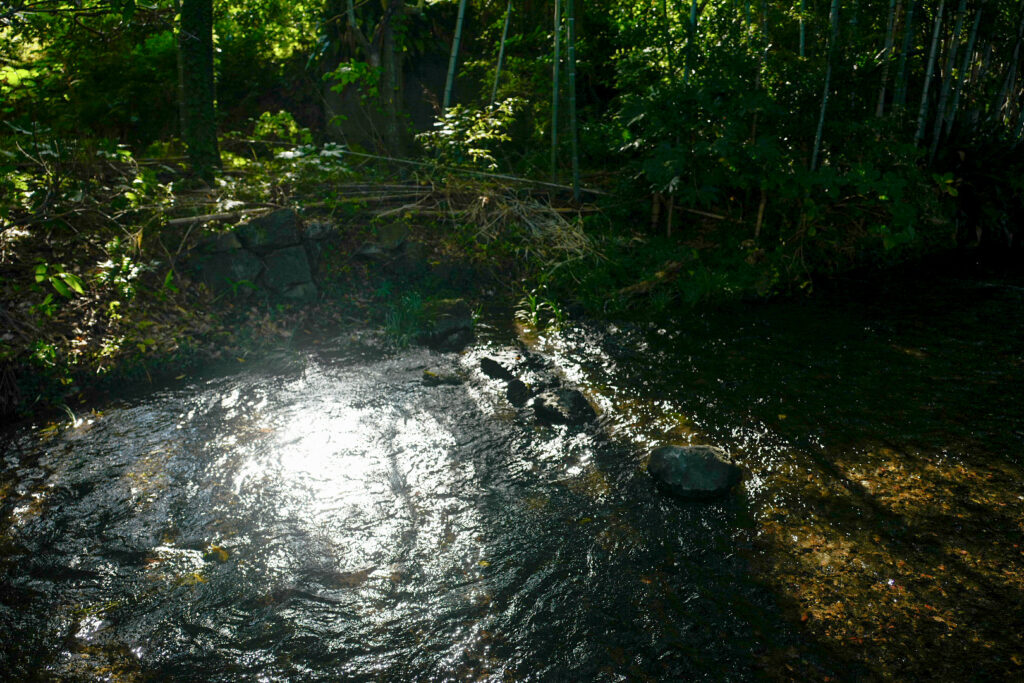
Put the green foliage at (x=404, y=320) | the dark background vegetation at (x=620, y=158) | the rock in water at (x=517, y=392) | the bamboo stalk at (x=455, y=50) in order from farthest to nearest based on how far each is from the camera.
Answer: the bamboo stalk at (x=455, y=50) → the green foliage at (x=404, y=320) → the dark background vegetation at (x=620, y=158) → the rock in water at (x=517, y=392)

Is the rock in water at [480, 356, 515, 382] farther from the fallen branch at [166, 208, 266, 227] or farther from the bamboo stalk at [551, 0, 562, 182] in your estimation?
the bamboo stalk at [551, 0, 562, 182]

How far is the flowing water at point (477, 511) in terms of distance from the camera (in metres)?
2.33

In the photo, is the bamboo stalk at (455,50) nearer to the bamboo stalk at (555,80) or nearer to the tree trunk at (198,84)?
the bamboo stalk at (555,80)

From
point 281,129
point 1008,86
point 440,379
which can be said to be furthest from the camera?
point 281,129

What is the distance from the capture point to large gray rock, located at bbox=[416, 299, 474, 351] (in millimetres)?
5371

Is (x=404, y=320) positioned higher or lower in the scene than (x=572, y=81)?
lower

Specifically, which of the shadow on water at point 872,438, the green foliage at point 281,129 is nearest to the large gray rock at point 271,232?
the shadow on water at point 872,438

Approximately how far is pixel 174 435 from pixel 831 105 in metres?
6.27

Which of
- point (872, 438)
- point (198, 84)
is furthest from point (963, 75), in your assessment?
point (198, 84)

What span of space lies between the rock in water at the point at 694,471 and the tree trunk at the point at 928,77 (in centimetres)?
570

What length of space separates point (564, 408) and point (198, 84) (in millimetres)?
5184

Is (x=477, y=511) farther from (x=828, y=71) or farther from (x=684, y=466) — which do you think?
(x=828, y=71)

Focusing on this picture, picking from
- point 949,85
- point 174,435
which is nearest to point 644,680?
point 174,435

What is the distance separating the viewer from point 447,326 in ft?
18.0
